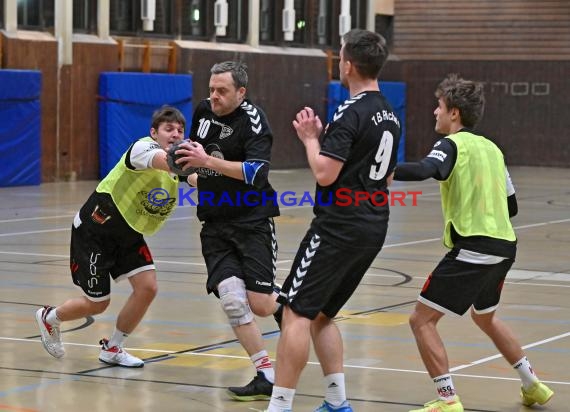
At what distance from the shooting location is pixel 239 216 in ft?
24.4

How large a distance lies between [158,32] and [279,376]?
2658 cm

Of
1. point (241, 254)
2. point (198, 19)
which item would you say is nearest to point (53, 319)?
point (241, 254)

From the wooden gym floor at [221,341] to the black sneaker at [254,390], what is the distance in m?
0.07

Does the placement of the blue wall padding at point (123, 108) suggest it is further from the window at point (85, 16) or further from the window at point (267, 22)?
the window at point (267, 22)

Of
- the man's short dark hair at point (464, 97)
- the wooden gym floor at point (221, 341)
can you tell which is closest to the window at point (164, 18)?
the wooden gym floor at point (221, 341)

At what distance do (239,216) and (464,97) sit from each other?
1567 millimetres

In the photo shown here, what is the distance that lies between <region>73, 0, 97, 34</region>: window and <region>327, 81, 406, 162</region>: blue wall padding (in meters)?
9.04

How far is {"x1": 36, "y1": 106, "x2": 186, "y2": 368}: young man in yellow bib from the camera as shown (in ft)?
26.7

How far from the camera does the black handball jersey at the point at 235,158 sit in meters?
7.38

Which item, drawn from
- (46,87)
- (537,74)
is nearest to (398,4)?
(537,74)

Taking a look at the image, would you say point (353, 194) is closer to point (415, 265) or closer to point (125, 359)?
point (125, 359)

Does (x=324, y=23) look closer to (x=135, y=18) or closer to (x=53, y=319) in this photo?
(x=135, y=18)

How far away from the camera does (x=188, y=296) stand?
11.6 metres

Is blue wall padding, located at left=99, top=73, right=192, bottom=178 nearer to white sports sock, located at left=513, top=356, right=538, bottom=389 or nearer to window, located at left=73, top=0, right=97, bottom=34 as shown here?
window, located at left=73, top=0, right=97, bottom=34
